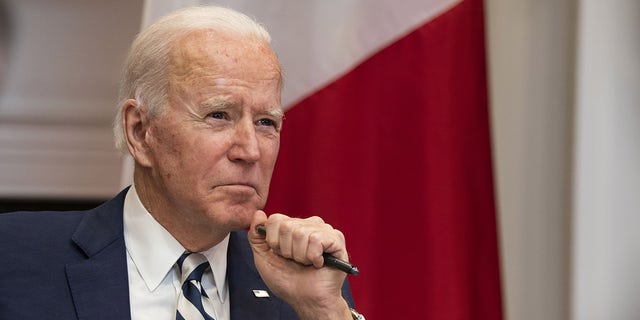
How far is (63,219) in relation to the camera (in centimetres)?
244

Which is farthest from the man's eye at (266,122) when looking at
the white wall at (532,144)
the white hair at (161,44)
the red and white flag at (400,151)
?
the white wall at (532,144)

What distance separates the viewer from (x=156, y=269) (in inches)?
92.8

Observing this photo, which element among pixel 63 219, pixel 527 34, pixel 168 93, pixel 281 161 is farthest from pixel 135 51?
pixel 527 34

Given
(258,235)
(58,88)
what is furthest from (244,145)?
(58,88)

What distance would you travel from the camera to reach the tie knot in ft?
7.79

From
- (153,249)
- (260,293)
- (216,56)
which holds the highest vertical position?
(216,56)

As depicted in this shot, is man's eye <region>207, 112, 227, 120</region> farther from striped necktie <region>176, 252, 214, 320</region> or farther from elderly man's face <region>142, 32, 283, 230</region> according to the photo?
striped necktie <region>176, 252, 214, 320</region>

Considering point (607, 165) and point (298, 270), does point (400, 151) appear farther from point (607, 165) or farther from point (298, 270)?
point (298, 270)

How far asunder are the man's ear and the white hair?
23 mm

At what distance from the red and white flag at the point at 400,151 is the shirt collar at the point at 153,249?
2.35 ft

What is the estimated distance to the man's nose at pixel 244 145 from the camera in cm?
231

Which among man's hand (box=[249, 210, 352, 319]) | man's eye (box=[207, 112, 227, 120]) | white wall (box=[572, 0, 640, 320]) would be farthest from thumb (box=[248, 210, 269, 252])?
white wall (box=[572, 0, 640, 320])

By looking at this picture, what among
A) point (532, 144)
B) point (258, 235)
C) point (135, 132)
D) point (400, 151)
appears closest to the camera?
point (258, 235)

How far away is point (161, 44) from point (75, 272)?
1.75ft
